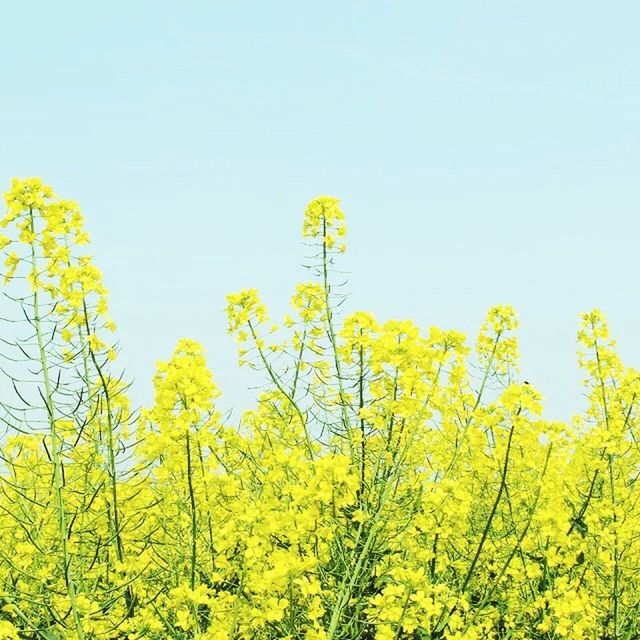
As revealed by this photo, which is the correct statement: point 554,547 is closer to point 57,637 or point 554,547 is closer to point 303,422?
point 303,422

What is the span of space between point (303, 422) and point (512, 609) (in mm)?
1913

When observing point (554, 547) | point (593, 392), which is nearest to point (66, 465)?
point (554, 547)

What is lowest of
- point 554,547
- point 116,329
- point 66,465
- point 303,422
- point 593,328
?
point 554,547

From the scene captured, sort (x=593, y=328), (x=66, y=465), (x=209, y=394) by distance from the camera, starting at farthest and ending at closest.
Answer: (x=593, y=328) < (x=66, y=465) < (x=209, y=394)

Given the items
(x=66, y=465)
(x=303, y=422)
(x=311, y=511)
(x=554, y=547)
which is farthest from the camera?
(x=554, y=547)

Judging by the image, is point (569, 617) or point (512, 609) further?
point (512, 609)

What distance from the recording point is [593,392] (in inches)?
239

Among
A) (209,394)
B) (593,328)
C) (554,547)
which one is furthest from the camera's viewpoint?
(593,328)

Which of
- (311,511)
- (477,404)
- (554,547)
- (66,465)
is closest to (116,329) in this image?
(66,465)

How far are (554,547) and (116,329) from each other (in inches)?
111

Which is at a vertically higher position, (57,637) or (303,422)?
(303,422)

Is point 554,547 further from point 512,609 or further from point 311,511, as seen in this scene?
point 311,511

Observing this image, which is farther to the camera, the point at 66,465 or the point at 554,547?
the point at 554,547

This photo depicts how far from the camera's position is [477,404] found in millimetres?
4852
